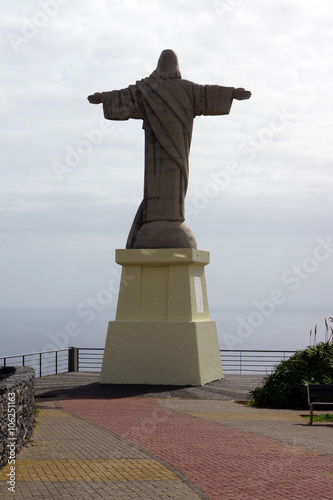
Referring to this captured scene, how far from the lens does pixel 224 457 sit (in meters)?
8.26

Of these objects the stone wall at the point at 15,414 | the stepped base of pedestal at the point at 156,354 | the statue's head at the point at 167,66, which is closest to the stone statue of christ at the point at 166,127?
the statue's head at the point at 167,66

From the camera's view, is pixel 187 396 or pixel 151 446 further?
pixel 187 396

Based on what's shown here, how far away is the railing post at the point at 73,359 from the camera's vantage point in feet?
71.5

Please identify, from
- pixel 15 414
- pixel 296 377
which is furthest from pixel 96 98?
pixel 15 414

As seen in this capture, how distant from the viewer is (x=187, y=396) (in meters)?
14.8

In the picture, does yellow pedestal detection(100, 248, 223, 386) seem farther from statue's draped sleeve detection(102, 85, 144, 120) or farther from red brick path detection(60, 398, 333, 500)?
red brick path detection(60, 398, 333, 500)

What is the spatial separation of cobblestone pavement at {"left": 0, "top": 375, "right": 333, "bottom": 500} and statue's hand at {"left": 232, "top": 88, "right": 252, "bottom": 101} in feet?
28.0

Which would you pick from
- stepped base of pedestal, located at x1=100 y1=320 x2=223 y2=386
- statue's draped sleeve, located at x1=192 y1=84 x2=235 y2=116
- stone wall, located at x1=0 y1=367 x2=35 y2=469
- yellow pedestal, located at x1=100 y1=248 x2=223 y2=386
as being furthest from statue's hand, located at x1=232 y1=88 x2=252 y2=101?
stone wall, located at x1=0 y1=367 x2=35 y2=469

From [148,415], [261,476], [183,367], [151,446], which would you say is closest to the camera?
[261,476]

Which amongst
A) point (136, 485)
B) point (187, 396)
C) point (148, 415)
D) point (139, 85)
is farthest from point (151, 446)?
Result: point (139, 85)

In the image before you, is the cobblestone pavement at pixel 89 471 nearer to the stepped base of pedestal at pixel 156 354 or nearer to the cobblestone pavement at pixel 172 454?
the cobblestone pavement at pixel 172 454

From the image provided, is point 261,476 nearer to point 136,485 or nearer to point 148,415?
point 136,485

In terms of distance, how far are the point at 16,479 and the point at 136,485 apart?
1.32 metres

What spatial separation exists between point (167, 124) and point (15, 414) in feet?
35.6
